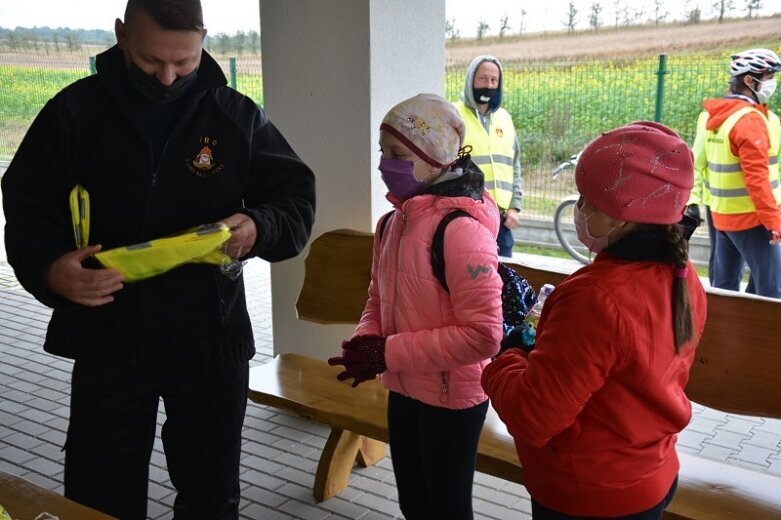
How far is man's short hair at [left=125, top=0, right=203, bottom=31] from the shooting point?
197 centimetres

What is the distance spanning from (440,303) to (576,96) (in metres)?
8.36

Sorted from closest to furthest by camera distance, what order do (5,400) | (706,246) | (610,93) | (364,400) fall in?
(364,400) < (5,400) < (706,246) < (610,93)

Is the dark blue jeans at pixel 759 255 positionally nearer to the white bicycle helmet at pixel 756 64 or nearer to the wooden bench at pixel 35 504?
the white bicycle helmet at pixel 756 64

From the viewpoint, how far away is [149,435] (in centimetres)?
228

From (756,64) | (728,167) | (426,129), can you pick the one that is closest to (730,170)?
(728,167)

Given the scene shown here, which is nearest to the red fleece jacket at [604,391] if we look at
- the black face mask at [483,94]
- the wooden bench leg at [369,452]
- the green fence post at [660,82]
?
the wooden bench leg at [369,452]

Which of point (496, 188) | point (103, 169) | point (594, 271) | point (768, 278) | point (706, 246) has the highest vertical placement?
point (103, 169)

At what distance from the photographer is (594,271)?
5.57 feet

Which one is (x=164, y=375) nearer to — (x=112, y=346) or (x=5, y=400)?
(x=112, y=346)

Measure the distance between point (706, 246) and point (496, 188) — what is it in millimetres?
4572

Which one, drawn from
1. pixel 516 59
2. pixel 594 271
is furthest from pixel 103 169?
pixel 516 59

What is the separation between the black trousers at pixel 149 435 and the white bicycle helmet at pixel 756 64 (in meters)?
4.17

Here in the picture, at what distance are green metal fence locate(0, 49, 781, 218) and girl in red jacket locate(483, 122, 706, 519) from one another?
6.83 meters

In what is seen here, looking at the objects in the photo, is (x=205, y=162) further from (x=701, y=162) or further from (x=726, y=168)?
(x=701, y=162)
